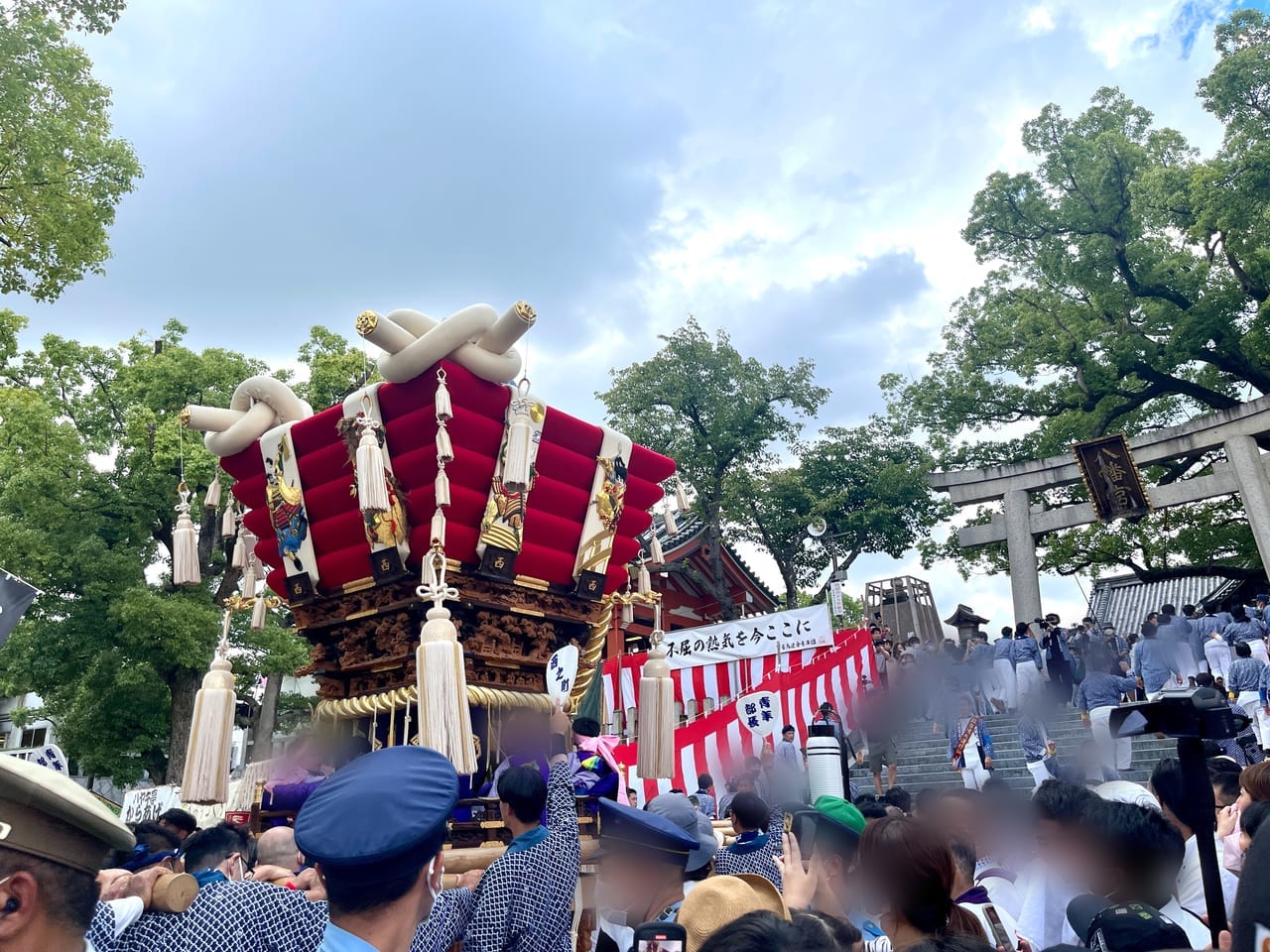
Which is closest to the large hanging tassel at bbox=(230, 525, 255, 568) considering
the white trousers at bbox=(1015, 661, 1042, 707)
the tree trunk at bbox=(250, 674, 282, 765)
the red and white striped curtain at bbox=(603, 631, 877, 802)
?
the red and white striped curtain at bbox=(603, 631, 877, 802)

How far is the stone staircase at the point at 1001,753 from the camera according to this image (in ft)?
36.3

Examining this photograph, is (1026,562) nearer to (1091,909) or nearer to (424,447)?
→ (424,447)

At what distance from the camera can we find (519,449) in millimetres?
4945

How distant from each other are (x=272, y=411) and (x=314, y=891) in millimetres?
3573

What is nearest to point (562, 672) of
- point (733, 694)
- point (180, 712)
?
point (733, 694)

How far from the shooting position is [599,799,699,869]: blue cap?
2852 millimetres

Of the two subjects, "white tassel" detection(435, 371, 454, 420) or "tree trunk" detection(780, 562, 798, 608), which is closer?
"white tassel" detection(435, 371, 454, 420)

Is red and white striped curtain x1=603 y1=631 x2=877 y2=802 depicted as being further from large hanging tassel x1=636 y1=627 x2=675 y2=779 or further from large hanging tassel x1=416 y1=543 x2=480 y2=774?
large hanging tassel x1=416 y1=543 x2=480 y2=774

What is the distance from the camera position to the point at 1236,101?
62.0 feet

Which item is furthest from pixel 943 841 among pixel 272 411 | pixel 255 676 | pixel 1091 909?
pixel 255 676

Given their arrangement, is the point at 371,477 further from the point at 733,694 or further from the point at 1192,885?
the point at 733,694

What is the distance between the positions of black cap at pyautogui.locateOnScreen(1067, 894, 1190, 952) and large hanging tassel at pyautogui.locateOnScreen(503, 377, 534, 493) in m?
3.38

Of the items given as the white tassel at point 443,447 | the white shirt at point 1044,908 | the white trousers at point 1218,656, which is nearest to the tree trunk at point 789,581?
the white trousers at point 1218,656

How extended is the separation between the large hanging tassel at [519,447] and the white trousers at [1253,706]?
957 centimetres
